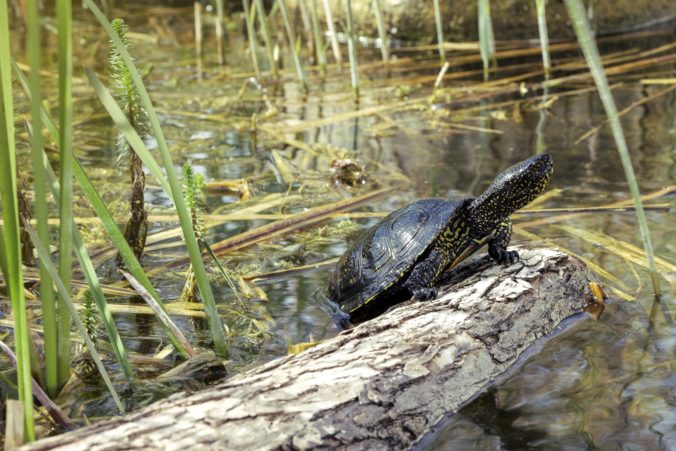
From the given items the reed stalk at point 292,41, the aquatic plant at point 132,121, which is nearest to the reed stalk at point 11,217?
the aquatic plant at point 132,121

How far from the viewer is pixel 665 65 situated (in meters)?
8.53

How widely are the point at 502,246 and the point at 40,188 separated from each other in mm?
2070

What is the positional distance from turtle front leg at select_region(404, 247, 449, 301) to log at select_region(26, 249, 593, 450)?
7 cm

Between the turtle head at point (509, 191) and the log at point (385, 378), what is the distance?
214 mm

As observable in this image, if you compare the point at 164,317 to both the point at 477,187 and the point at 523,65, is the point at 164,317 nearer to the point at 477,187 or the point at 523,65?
the point at 477,187

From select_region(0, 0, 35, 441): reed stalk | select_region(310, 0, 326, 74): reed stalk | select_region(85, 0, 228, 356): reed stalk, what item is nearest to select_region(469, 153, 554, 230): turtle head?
select_region(85, 0, 228, 356): reed stalk

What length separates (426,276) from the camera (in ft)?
11.3

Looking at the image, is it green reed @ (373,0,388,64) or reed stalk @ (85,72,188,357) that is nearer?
reed stalk @ (85,72,188,357)

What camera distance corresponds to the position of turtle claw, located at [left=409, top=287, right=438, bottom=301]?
334 cm

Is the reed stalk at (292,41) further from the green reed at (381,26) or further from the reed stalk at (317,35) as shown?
the green reed at (381,26)

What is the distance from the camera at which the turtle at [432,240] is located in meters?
3.52

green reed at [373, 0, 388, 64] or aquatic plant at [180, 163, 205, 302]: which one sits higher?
green reed at [373, 0, 388, 64]

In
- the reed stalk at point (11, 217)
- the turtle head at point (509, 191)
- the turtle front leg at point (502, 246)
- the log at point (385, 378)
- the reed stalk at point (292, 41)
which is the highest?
the reed stalk at point (292, 41)

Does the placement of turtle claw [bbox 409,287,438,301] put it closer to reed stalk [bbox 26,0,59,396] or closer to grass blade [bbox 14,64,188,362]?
grass blade [bbox 14,64,188,362]
